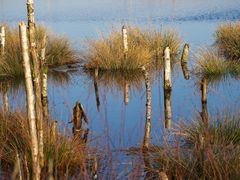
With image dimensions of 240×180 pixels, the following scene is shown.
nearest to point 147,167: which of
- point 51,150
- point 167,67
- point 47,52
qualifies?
point 51,150

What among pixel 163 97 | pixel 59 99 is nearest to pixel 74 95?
pixel 59 99

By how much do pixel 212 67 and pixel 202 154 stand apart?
8.56 metres

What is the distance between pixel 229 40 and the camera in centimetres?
1802

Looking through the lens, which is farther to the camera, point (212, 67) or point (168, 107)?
point (212, 67)

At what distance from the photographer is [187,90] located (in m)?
12.3

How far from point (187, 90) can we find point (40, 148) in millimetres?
7523

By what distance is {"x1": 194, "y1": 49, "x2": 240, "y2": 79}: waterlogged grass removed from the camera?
1379 cm

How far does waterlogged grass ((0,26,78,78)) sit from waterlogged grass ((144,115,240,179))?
7862 millimetres

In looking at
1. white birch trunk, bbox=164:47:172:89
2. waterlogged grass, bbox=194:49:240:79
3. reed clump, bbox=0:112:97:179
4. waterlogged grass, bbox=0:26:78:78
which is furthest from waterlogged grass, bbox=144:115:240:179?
waterlogged grass, bbox=0:26:78:78

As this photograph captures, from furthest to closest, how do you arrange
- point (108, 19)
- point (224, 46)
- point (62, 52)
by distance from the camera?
point (108, 19) < point (224, 46) < point (62, 52)

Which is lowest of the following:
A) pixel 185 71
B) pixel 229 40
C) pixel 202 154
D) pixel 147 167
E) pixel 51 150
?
pixel 147 167

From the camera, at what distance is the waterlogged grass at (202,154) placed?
5.24m

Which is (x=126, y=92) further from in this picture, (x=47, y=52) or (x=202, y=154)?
(x=202, y=154)

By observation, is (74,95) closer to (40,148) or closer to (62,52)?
(62,52)
